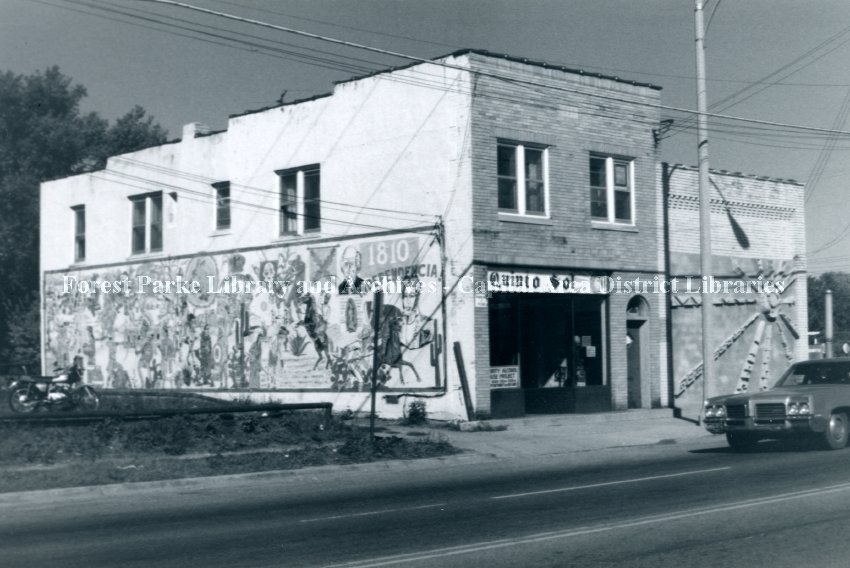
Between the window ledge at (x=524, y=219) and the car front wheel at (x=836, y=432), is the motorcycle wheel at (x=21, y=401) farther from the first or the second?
the car front wheel at (x=836, y=432)

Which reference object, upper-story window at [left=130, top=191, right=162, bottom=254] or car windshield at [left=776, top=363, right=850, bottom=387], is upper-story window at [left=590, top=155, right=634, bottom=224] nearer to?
car windshield at [left=776, top=363, right=850, bottom=387]

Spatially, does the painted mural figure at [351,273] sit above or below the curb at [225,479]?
above

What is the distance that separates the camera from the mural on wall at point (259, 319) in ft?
81.4

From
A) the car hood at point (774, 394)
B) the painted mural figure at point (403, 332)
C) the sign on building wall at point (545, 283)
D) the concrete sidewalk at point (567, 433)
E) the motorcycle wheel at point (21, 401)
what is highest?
the sign on building wall at point (545, 283)

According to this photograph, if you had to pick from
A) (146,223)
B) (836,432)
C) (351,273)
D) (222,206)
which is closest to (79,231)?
(146,223)

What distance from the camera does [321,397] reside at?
26766 mm

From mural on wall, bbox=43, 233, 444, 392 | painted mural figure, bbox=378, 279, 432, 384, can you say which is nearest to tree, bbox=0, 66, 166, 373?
mural on wall, bbox=43, 233, 444, 392

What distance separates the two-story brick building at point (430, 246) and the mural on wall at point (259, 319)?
0.06 m

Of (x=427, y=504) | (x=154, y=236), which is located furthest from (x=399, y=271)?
(x=427, y=504)

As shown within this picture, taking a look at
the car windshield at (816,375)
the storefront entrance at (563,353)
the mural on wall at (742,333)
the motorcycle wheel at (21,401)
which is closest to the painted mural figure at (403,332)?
the storefront entrance at (563,353)

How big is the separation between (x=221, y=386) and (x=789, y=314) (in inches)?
672

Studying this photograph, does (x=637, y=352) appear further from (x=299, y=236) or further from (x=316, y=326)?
(x=299, y=236)

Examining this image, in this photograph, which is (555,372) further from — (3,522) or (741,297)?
(3,522)

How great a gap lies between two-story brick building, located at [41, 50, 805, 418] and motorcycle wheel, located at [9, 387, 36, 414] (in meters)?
5.40
